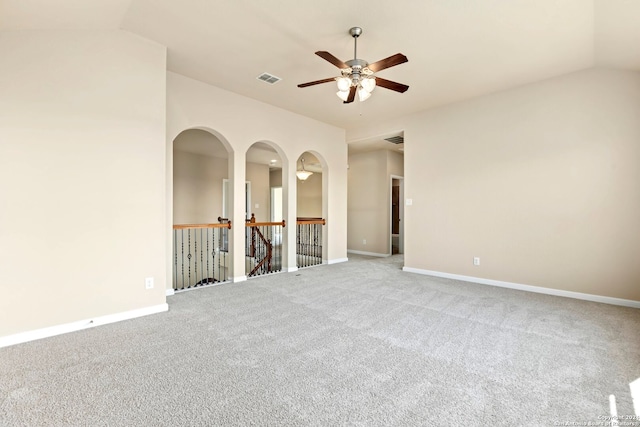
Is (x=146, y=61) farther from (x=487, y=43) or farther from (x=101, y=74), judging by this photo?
(x=487, y=43)

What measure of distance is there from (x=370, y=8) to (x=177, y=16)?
1.91m

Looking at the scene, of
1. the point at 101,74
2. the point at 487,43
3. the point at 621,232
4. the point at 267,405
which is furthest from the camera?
the point at 621,232

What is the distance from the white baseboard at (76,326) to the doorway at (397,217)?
645 cm

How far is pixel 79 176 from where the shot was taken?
111 inches

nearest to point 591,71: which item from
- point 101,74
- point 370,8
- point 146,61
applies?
point 370,8

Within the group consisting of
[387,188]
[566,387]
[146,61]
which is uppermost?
[146,61]

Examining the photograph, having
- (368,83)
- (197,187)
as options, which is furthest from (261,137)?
(197,187)

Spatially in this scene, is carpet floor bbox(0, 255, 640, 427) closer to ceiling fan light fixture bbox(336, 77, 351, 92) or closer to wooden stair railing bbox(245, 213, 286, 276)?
wooden stair railing bbox(245, 213, 286, 276)

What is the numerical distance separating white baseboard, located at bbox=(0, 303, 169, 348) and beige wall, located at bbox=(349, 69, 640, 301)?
4534 mm

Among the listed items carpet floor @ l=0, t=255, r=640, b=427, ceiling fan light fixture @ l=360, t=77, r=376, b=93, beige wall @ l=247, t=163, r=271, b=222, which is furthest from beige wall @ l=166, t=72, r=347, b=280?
beige wall @ l=247, t=163, r=271, b=222

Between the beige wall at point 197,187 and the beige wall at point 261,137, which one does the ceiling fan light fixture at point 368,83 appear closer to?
the beige wall at point 261,137

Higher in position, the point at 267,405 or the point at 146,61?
the point at 146,61

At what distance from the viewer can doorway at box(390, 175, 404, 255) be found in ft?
27.5

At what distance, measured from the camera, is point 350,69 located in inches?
116
